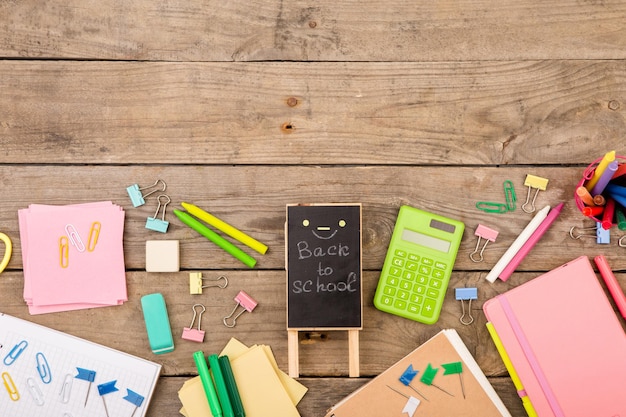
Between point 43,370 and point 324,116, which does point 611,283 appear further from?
point 43,370

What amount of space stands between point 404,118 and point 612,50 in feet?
1.32

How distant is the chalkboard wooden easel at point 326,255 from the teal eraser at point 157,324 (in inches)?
9.1

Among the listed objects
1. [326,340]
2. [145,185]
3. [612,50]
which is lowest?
[326,340]

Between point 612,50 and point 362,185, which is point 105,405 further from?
point 612,50

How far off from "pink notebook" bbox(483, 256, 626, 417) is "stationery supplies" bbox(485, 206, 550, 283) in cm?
4

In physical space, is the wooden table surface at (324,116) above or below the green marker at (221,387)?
above

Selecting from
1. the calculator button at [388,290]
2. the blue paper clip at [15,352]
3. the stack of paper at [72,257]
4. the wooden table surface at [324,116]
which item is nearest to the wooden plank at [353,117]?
the wooden table surface at [324,116]

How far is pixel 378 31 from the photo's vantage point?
1.15m

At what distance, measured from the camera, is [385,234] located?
115cm

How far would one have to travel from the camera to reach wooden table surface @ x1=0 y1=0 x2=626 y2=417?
115 centimetres

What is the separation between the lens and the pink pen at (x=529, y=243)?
113 centimetres

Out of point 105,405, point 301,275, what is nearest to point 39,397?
point 105,405

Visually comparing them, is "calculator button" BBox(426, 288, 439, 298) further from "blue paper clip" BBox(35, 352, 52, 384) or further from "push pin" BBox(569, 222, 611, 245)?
"blue paper clip" BBox(35, 352, 52, 384)

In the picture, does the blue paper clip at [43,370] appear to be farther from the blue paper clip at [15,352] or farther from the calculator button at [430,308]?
the calculator button at [430,308]
